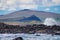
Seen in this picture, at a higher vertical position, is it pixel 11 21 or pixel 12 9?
pixel 12 9

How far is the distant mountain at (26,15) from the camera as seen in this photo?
3.87 m

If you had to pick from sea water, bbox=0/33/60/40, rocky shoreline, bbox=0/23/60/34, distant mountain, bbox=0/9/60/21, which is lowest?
sea water, bbox=0/33/60/40

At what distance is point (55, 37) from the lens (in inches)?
150

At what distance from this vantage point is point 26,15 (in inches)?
155

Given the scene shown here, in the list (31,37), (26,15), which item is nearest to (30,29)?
(31,37)

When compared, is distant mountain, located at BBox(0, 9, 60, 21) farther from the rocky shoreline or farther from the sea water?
the sea water

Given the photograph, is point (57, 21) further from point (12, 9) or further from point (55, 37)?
point (12, 9)

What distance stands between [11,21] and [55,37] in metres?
1.30

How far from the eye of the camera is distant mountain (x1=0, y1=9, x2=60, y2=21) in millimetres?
3867

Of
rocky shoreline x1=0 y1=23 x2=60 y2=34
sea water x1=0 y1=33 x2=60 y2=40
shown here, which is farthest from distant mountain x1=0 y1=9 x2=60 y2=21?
sea water x1=0 y1=33 x2=60 y2=40

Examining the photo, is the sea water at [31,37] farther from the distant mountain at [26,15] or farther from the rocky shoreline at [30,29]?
the distant mountain at [26,15]

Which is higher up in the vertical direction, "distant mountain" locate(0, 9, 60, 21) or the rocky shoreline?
"distant mountain" locate(0, 9, 60, 21)

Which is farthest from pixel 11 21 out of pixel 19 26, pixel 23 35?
pixel 23 35

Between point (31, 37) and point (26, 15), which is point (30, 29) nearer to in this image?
point (31, 37)
